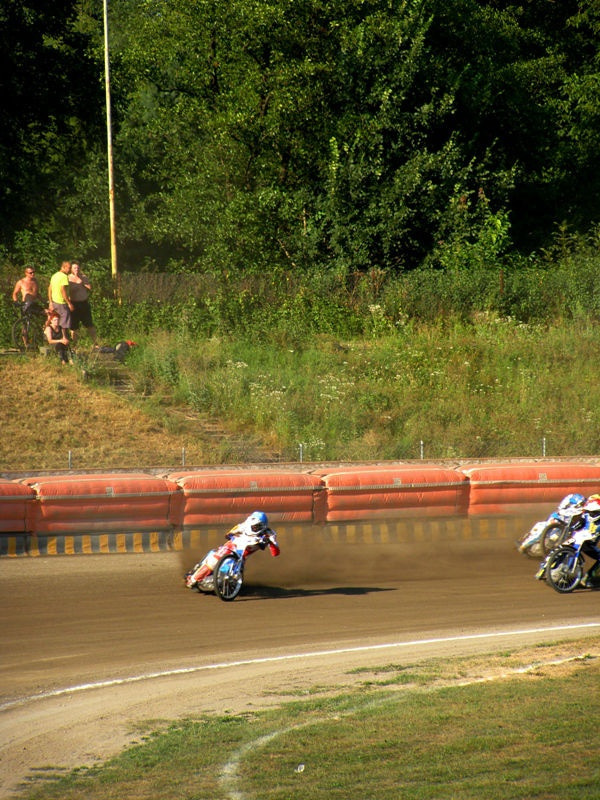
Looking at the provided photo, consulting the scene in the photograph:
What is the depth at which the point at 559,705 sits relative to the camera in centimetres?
945

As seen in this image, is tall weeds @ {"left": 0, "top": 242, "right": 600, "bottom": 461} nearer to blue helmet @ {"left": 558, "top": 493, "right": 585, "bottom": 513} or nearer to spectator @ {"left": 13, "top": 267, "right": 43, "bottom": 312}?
spectator @ {"left": 13, "top": 267, "right": 43, "bottom": 312}

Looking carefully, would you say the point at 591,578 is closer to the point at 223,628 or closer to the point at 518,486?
the point at 518,486

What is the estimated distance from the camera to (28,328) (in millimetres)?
29250

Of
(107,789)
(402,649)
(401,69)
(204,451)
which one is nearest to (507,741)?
(107,789)

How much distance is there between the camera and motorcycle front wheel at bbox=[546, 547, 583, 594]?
15.5m

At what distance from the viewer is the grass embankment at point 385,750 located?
739 cm

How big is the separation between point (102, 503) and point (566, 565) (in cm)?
692

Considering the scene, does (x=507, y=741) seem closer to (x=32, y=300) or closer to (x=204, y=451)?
(x=204, y=451)

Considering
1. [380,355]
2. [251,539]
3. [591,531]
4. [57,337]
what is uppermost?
[57,337]

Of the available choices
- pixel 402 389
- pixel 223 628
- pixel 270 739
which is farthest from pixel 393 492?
pixel 402 389

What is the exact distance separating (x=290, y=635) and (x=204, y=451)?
39.1 ft

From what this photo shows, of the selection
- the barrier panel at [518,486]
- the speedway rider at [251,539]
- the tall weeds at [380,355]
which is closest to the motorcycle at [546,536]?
the barrier panel at [518,486]

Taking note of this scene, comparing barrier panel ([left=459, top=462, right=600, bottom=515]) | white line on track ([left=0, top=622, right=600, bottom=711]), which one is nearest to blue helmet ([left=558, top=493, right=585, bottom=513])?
white line on track ([left=0, top=622, right=600, bottom=711])

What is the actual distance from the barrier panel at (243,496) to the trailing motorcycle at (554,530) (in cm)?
350
